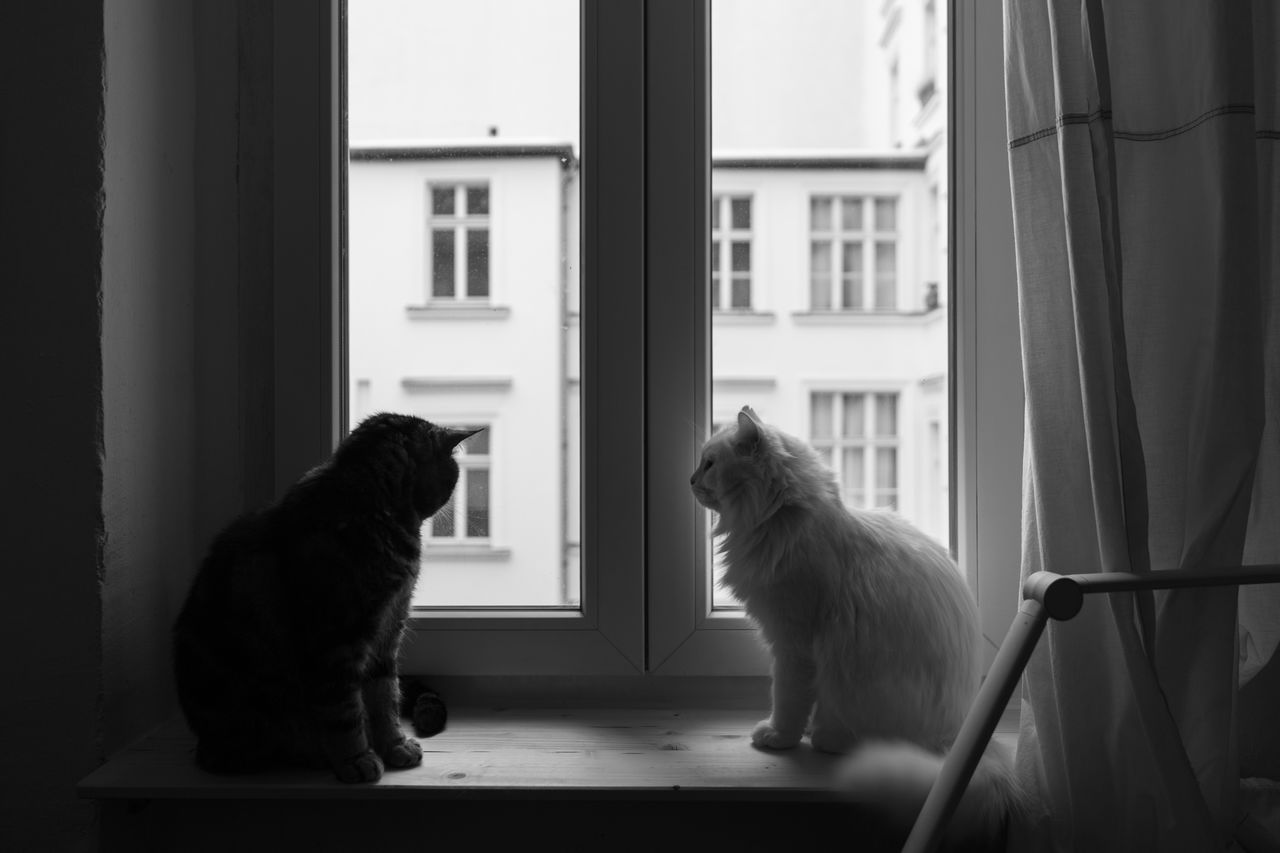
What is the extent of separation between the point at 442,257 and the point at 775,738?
3.12ft

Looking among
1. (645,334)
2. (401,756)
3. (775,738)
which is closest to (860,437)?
(645,334)

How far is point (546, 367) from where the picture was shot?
151cm

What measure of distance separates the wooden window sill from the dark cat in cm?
4

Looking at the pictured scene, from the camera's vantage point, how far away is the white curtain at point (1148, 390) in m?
1.07

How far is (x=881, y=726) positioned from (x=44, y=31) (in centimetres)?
147

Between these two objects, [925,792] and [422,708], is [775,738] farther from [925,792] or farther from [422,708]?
[422,708]

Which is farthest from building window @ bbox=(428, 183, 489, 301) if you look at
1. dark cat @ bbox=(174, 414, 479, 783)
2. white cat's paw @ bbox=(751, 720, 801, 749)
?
white cat's paw @ bbox=(751, 720, 801, 749)

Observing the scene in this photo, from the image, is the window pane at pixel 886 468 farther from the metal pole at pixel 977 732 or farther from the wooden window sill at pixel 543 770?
the metal pole at pixel 977 732

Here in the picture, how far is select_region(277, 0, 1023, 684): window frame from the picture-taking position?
56.8 inches

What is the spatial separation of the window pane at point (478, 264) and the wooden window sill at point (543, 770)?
0.26 metres

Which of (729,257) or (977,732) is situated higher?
(729,257)

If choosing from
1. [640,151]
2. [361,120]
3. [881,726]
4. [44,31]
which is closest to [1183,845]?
[881,726]

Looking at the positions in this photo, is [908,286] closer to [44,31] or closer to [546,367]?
[546,367]

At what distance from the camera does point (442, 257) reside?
1.52 m
